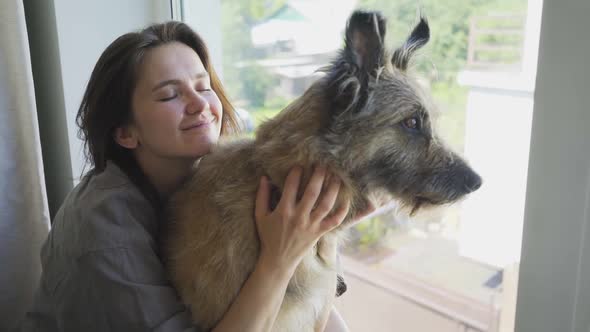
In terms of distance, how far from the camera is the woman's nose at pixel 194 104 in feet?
3.54

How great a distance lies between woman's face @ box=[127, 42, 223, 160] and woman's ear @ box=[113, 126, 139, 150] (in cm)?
3

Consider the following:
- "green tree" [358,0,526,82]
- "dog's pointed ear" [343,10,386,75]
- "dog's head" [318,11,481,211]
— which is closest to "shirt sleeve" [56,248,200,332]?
"dog's head" [318,11,481,211]

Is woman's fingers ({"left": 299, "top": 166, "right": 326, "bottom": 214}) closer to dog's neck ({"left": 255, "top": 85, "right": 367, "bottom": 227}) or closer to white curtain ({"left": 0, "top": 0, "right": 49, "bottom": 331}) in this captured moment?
dog's neck ({"left": 255, "top": 85, "right": 367, "bottom": 227})

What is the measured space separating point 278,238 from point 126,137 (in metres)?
0.50

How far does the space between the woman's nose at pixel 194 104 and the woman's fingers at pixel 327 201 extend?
0.36 m

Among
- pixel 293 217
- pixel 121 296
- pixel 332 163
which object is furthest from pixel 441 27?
pixel 121 296

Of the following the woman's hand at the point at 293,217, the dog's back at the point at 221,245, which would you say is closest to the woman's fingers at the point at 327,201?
the woman's hand at the point at 293,217

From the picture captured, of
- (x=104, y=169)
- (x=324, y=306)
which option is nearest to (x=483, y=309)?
(x=324, y=306)

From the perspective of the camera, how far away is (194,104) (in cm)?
108

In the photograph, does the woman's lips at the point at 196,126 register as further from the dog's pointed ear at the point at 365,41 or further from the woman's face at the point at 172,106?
the dog's pointed ear at the point at 365,41

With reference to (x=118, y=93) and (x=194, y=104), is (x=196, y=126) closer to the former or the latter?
(x=194, y=104)

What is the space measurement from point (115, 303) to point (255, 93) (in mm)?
1047

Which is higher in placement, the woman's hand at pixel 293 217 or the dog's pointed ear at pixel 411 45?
the dog's pointed ear at pixel 411 45

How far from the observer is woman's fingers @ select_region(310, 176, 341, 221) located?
959mm
